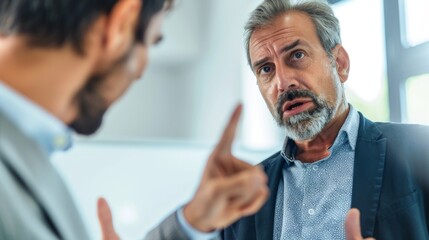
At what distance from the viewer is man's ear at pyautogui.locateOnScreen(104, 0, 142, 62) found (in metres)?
0.45

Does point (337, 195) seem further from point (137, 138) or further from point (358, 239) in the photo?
point (137, 138)

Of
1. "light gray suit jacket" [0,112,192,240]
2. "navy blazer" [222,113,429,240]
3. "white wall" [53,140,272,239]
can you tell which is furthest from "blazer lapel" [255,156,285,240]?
"white wall" [53,140,272,239]

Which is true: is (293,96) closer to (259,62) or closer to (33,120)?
(259,62)

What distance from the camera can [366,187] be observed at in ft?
1.96

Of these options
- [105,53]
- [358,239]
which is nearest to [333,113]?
[358,239]

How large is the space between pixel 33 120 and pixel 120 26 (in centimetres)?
11

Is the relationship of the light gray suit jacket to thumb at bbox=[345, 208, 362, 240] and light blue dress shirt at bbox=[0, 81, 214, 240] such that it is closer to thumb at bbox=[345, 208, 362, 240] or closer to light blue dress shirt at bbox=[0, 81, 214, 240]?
light blue dress shirt at bbox=[0, 81, 214, 240]

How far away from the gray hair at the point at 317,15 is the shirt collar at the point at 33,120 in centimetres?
30

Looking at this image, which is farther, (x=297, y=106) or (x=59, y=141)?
(x=297, y=106)

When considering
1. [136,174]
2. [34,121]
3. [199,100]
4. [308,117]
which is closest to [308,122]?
[308,117]

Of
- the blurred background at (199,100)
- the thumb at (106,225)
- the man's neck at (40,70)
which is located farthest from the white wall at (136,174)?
the man's neck at (40,70)

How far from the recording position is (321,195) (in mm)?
639

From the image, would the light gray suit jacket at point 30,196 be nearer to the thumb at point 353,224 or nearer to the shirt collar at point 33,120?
the shirt collar at point 33,120

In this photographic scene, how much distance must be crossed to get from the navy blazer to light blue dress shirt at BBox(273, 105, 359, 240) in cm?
1
